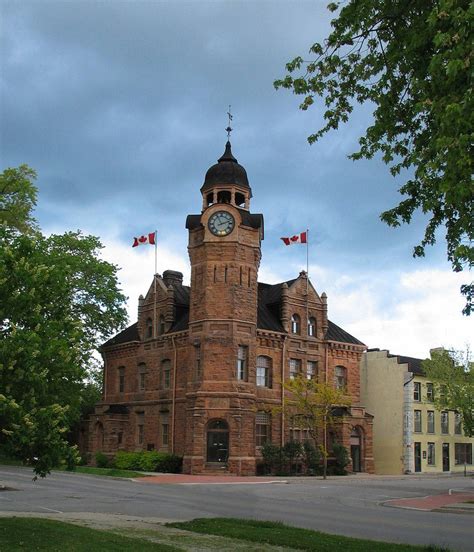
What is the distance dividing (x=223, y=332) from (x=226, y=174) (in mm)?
10541

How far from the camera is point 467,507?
2448cm

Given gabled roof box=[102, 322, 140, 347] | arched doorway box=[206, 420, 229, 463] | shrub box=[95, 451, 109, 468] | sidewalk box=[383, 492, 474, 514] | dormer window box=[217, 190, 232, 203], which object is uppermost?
dormer window box=[217, 190, 232, 203]

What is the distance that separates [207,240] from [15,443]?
33489 mm

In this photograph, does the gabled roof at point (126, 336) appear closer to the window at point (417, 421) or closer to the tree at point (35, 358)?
the window at point (417, 421)

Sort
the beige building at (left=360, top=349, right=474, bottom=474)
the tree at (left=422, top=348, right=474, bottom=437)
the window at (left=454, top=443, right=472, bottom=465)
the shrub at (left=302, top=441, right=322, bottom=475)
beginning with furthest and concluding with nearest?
the window at (left=454, top=443, right=472, bottom=465)
the beige building at (left=360, top=349, right=474, bottom=474)
the shrub at (left=302, top=441, right=322, bottom=475)
the tree at (left=422, top=348, right=474, bottom=437)

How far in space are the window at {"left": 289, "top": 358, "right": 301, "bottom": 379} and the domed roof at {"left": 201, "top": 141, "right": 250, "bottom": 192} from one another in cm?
1233

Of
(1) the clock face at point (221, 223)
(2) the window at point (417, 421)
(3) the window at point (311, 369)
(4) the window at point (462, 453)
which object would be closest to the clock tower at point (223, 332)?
(1) the clock face at point (221, 223)

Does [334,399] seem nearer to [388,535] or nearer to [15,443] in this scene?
[388,535]

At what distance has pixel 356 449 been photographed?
5034 centimetres

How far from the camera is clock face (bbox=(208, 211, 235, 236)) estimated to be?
45.1 metres

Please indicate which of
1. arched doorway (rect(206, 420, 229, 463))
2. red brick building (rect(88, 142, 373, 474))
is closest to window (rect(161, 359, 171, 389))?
red brick building (rect(88, 142, 373, 474))

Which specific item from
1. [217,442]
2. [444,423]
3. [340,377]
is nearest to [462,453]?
[444,423]

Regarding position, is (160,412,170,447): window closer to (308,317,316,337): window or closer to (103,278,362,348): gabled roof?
(103,278,362,348): gabled roof

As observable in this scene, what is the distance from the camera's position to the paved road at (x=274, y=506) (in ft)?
56.6
